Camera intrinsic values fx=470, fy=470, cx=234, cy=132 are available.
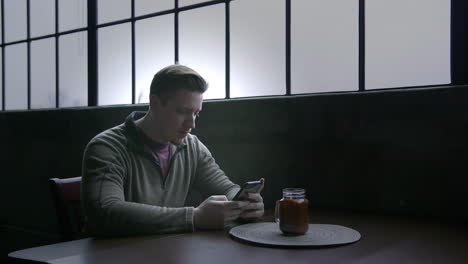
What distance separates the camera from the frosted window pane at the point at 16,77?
3846 mm

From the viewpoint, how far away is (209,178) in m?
2.02

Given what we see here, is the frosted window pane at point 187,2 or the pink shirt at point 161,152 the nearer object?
the pink shirt at point 161,152

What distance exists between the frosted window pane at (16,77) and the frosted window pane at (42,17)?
0.21m

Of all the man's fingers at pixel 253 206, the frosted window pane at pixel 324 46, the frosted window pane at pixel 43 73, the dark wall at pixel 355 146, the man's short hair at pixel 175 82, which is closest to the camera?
the man's fingers at pixel 253 206

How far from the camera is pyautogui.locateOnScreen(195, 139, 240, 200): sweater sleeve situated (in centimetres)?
197

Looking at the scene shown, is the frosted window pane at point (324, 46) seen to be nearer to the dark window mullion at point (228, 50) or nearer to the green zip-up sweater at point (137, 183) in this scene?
the dark window mullion at point (228, 50)

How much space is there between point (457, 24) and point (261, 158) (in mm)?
954

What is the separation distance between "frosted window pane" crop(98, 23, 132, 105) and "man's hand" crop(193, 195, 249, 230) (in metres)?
1.72

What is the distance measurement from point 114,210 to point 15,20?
317 centimetres

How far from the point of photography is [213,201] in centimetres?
146

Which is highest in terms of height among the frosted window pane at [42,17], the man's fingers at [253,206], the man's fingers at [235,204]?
the frosted window pane at [42,17]

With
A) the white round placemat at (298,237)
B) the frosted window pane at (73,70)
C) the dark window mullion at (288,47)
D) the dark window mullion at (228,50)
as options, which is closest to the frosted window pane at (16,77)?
the frosted window pane at (73,70)

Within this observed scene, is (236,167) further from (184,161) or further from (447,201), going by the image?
(447,201)

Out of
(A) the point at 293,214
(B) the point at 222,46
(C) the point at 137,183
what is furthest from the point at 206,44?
(A) the point at 293,214
